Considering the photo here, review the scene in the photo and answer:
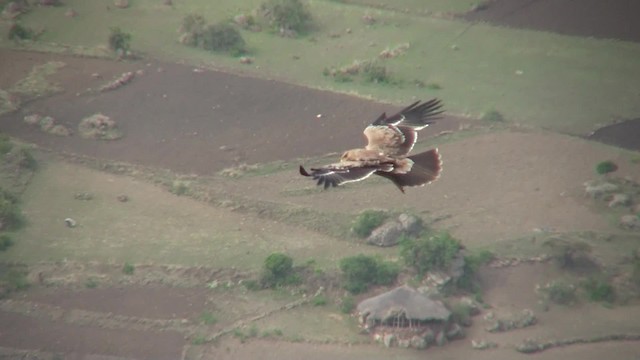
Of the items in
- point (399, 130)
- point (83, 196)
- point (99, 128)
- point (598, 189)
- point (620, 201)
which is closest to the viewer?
point (399, 130)

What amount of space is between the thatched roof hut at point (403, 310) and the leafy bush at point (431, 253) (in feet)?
5.57

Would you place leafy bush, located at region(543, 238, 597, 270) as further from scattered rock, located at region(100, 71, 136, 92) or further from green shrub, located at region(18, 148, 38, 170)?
scattered rock, located at region(100, 71, 136, 92)

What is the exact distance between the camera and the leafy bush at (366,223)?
41.6 metres

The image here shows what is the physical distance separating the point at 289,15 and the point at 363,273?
→ 58.7 feet

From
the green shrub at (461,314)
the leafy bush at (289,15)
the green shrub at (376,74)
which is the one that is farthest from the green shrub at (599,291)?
the leafy bush at (289,15)

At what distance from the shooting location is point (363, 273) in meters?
39.3

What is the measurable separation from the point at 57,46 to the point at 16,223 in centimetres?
1368

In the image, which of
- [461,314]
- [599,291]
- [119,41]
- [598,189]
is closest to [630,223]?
[598,189]

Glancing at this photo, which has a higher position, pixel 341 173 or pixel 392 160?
pixel 341 173

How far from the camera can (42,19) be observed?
57.1m

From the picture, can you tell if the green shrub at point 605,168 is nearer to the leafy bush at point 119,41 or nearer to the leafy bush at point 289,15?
the leafy bush at point 289,15

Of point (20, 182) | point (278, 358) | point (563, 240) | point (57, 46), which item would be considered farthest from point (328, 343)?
point (57, 46)

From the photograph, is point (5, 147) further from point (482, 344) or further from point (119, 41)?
point (482, 344)

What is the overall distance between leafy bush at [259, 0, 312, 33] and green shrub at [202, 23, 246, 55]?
6.54 ft
